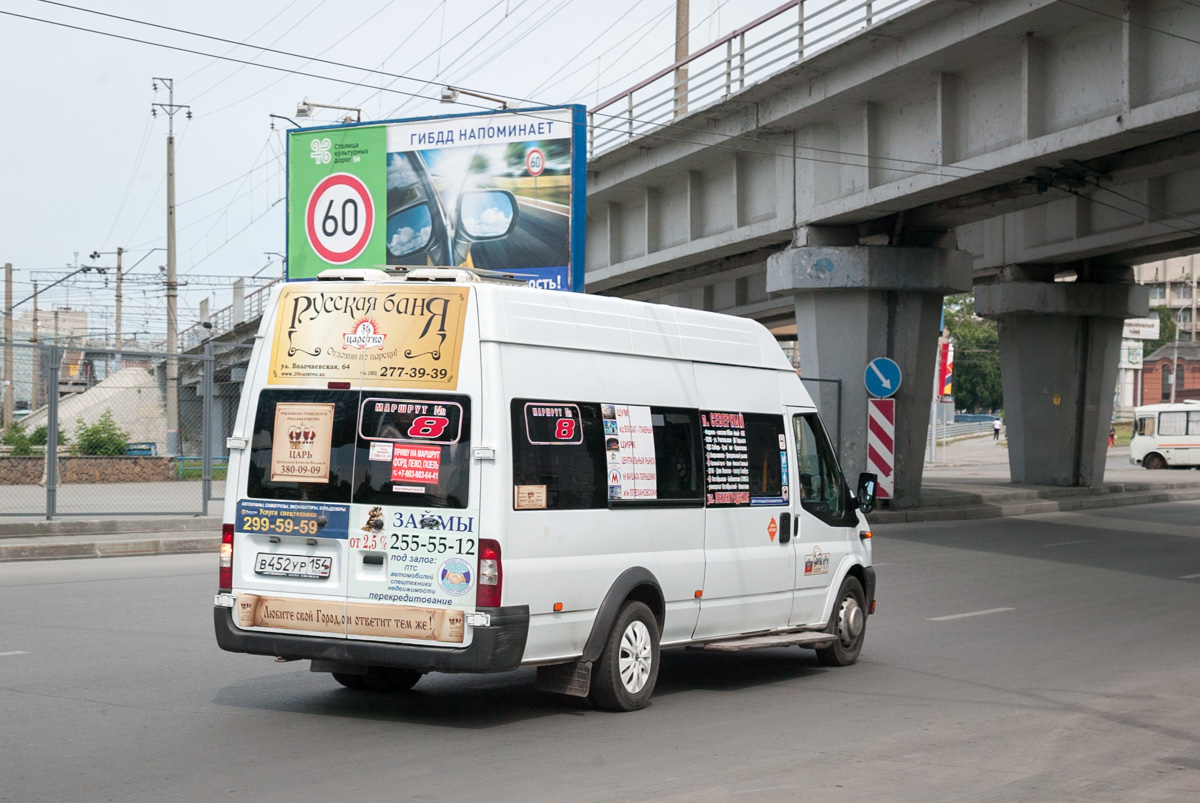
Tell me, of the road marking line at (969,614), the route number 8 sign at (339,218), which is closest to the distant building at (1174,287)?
the route number 8 sign at (339,218)

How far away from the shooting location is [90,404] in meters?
20.8

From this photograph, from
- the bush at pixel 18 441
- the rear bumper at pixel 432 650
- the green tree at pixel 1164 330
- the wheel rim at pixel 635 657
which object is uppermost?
the green tree at pixel 1164 330

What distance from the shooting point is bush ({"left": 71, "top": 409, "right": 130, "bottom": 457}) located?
21250 millimetres

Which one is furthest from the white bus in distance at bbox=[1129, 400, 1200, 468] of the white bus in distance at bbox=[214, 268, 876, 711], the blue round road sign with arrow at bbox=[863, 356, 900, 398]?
the white bus in distance at bbox=[214, 268, 876, 711]

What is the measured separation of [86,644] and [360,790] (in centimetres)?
483

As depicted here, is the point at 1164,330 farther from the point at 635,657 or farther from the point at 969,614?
the point at 635,657

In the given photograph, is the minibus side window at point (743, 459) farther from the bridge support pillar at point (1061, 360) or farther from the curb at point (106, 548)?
the bridge support pillar at point (1061, 360)

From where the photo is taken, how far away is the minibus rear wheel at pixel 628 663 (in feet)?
24.5

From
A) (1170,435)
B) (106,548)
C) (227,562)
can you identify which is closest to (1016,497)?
(106,548)

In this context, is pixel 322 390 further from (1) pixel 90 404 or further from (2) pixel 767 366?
(1) pixel 90 404

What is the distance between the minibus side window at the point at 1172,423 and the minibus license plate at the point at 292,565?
2045 inches

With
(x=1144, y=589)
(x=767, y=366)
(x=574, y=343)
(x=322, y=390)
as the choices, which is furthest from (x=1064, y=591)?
(x=322, y=390)

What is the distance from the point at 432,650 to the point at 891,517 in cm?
1966

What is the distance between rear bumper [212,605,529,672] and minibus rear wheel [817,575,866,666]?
11.5 feet
